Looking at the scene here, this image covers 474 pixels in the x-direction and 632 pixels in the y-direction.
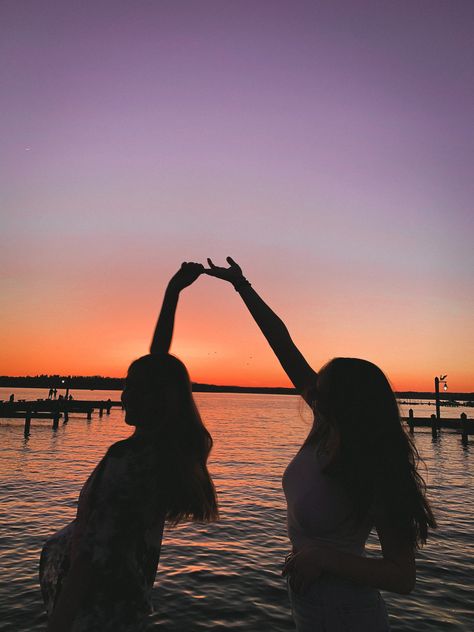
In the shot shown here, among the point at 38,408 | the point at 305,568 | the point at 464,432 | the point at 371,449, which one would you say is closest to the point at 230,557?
the point at 305,568

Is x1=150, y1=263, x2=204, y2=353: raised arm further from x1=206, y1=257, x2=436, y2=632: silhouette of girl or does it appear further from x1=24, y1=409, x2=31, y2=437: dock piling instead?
x1=24, y1=409, x2=31, y2=437: dock piling

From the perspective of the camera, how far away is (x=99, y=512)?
2.10m

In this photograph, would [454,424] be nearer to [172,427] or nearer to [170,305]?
[170,305]

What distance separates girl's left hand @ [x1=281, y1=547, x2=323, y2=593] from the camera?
6.95 feet

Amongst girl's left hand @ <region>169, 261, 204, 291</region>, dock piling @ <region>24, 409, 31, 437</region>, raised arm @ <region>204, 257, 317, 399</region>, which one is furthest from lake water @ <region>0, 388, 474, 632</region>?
dock piling @ <region>24, 409, 31, 437</region>

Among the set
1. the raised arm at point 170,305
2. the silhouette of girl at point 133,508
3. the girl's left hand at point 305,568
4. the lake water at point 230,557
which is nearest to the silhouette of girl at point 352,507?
the girl's left hand at point 305,568

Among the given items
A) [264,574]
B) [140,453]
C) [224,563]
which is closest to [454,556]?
[264,574]

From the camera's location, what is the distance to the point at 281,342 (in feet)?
9.88

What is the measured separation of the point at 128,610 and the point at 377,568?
3.77 feet

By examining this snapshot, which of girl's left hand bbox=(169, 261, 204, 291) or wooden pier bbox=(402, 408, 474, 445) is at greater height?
girl's left hand bbox=(169, 261, 204, 291)

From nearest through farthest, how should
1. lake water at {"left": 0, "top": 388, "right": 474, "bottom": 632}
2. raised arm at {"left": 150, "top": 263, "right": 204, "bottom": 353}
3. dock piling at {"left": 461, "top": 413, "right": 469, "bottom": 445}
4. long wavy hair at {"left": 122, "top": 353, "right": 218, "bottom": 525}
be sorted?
1. long wavy hair at {"left": 122, "top": 353, "right": 218, "bottom": 525}
2. raised arm at {"left": 150, "top": 263, "right": 204, "bottom": 353}
3. lake water at {"left": 0, "top": 388, "right": 474, "bottom": 632}
4. dock piling at {"left": 461, "top": 413, "right": 469, "bottom": 445}

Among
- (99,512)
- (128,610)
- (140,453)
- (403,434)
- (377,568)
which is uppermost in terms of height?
(403,434)

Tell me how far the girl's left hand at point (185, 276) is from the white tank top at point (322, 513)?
1.55m

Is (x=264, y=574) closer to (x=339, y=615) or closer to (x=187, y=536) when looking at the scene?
(x=187, y=536)
